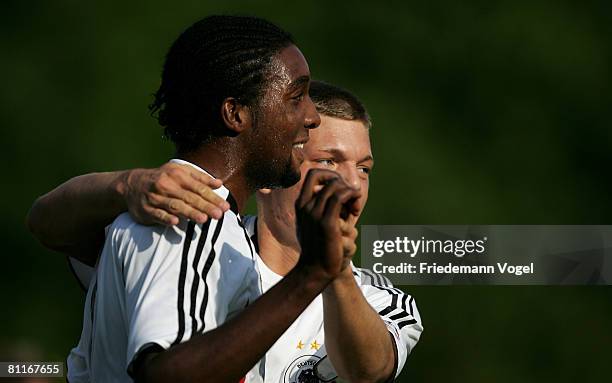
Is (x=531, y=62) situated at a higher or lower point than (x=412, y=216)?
higher

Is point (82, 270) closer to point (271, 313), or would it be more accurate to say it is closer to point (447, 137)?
point (271, 313)

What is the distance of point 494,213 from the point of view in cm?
590

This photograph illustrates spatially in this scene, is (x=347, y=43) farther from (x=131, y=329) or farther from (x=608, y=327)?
(x=131, y=329)

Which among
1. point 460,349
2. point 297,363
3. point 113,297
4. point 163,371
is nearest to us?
point 163,371

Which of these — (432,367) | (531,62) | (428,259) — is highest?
(531,62)

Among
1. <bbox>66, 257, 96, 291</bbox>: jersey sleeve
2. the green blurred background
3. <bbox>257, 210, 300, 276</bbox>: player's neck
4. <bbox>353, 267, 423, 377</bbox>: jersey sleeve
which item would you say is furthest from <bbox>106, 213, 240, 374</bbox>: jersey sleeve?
the green blurred background

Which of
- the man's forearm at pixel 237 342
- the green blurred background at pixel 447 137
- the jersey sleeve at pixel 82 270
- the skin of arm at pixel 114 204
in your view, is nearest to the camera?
the man's forearm at pixel 237 342

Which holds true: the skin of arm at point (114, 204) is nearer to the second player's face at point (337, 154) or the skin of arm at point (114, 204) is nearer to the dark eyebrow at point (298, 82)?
the dark eyebrow at point (298, 82)

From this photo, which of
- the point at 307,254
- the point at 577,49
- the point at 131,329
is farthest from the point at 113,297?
the point at 577,49

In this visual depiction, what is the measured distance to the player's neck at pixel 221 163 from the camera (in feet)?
6.82

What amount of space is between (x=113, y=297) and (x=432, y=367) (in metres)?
4.02

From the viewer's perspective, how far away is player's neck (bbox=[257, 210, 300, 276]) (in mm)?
2930

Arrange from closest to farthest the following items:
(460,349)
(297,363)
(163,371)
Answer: (163,371) → (297,363) → (460,349)

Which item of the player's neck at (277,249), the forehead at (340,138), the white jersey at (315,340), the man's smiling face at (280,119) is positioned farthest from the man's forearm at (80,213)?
the forehead at (340,138)
